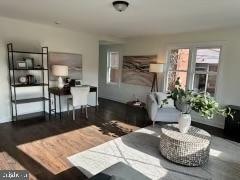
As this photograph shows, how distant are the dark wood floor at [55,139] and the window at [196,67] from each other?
1088 mm

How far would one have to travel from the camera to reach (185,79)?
500 cm

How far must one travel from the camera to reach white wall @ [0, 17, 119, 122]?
3.99 metres

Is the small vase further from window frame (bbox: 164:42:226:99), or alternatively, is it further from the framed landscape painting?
the framed landscape painting

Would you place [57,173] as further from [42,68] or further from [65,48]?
[65,48]

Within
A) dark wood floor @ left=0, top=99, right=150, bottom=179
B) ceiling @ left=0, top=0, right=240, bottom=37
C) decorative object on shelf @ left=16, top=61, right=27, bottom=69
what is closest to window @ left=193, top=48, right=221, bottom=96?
ceiling @ left=0, top=0, right=240, bottom=37

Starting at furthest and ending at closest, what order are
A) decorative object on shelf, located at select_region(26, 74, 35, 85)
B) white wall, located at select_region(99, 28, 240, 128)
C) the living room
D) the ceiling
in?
1. decorative object on shelf, located at select_region(26, 74, 35, 85)
2. white wall, located at select_region(99, 28, 240, 128)
3. the ceiling
4. the living room

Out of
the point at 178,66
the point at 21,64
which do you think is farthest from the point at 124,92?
the point at 21,64

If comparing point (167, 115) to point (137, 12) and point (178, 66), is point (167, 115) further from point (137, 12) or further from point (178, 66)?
point (137, 12)

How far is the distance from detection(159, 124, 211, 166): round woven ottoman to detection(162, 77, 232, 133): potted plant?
0.71 ft

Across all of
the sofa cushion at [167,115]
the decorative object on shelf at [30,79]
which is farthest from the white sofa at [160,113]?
the decorative object on shelf at [30,79]

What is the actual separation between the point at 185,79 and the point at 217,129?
1.53 meters

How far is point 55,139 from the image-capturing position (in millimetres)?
3314

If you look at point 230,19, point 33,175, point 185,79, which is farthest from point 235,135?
point 33,175

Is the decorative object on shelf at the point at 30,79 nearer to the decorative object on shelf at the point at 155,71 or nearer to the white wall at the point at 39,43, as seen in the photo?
the white wall at the point at 39,43
